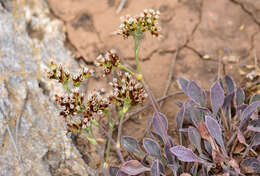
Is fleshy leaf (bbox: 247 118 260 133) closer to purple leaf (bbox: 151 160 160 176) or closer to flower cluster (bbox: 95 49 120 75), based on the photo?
purple leaf (bbox: 151 160 160 176)

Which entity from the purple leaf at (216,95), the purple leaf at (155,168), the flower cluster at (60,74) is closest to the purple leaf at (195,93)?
the purple leaf at (216,95)

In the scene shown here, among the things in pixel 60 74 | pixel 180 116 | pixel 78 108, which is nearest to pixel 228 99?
pixel 180 116

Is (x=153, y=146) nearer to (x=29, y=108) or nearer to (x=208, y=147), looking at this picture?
(x=208, y=147)

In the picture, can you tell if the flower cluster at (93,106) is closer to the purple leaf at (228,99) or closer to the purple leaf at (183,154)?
the purple leaf at (183,154)

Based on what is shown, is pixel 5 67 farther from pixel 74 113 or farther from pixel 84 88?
pixel 74 113

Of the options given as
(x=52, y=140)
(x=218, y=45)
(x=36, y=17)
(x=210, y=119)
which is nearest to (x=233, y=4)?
(x=218, y=45)
